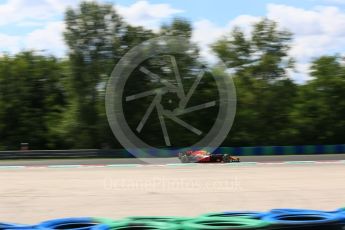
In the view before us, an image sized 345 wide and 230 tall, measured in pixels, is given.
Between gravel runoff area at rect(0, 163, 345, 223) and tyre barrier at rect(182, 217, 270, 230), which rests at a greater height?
gravel runoff area at rect(0, 163, 345, 223)

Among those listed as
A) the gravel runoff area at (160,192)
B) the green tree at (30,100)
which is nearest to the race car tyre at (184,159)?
the gravel runoff area at (160,192)

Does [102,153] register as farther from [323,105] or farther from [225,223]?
[225,223]

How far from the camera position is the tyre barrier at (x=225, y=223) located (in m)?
4.77

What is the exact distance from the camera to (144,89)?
28922mm

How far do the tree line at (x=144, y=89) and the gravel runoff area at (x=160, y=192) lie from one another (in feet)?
45.6

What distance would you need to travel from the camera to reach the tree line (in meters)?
29.9

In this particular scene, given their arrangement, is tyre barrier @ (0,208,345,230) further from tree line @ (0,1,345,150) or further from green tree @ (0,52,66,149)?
green tree @ (0,52,66,149)

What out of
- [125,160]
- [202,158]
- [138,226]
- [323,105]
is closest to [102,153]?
[125,160]

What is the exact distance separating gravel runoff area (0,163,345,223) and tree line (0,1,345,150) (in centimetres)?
1389

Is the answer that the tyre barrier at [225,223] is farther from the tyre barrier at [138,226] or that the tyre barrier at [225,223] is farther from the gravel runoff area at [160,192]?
the gravel runoff area at [160,192]

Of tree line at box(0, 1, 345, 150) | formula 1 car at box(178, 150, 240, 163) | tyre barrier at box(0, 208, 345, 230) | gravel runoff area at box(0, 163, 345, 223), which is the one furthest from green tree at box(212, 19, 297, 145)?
tyre barrier at box(0, 208, 345, 230)

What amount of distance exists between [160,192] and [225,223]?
6.27 meters

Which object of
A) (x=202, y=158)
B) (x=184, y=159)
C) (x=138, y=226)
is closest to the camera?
(x=138, y=226)

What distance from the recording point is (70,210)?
349 inches
